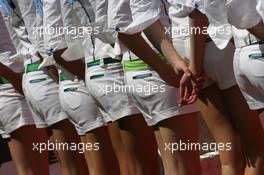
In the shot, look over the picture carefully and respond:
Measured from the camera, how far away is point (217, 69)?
3.55 m

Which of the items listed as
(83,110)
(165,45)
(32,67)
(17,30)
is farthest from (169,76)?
(17,30)

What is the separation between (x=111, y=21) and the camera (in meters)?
3.51

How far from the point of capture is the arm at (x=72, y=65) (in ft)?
13.7

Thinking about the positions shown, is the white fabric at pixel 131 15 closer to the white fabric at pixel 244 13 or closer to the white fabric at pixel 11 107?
the white fabric at pixel 244 13

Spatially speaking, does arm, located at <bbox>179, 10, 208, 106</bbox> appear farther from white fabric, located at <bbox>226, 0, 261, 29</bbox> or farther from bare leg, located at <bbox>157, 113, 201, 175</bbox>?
white fabric, located at <bbox>226, 0, 261, 29</bbox>

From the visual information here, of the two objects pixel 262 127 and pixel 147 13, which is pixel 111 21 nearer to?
pixel 147 13

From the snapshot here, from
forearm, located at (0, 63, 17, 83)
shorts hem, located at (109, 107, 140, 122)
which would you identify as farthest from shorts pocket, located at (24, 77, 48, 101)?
shorts hem, located at (109, 107, 140, 122)

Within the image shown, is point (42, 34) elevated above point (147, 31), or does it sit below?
below

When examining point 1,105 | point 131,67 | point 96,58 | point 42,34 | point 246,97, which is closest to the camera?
point 246,97

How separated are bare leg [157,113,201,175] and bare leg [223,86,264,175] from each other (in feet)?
0.66

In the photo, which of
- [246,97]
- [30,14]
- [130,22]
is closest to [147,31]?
[130,22]

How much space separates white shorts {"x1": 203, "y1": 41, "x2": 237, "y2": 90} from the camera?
354 cm

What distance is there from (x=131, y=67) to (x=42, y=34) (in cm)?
93

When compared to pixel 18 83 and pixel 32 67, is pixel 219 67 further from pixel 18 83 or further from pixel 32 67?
pixel 18 83
